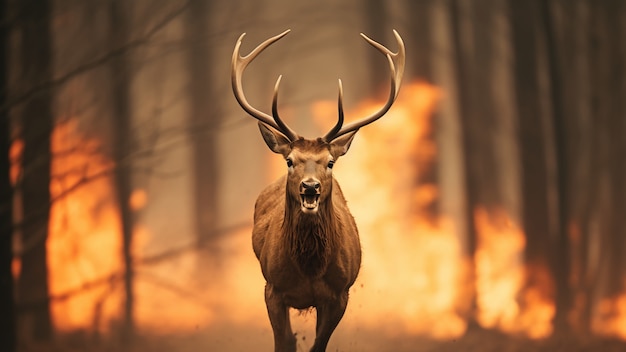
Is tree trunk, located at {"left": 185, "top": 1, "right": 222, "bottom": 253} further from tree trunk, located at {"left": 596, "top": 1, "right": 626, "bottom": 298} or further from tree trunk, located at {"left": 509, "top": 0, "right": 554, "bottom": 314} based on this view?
tree trunk, located at {"left": 596, "top": 1, "right": 626, "bottom": 298}

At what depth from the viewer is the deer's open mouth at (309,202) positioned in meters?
5.01

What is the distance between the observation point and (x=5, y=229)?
7.91 m

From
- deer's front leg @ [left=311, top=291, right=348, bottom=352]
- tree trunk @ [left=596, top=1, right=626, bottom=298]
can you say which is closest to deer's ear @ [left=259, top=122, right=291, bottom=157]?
deer's front leg @ [left=311, top=291, right=348, bottom=352]

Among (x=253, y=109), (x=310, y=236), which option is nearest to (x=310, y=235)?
(x=310, y=236)

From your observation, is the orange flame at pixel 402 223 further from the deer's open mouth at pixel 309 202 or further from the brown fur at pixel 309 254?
the deer's open mouth at pixel 309 202

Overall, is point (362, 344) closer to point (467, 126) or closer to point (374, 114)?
point (467, 126)

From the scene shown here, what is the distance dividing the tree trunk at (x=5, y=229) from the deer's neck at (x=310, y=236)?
332 centimetres

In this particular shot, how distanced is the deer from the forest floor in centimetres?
193

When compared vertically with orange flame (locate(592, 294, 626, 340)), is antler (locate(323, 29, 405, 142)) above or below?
above

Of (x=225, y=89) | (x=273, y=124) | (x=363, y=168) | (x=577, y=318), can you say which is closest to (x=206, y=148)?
(x=225, y=89)

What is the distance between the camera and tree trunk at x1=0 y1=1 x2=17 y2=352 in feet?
25.8

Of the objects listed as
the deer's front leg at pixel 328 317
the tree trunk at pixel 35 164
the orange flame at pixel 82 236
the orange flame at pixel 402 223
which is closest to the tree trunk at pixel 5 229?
the tree trunk at pixel 35 164

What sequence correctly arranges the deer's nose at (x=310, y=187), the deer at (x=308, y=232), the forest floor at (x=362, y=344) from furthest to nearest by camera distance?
1. the forest floor at (x=362, y=344)
2. the deer at (x=308, y=232)
3. the deer's nose at (x=310, y=187)

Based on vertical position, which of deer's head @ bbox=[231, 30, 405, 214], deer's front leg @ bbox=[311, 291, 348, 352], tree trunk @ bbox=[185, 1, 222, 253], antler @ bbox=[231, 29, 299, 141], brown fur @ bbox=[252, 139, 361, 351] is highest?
tree trunk @ bbox=[185, 1, 222, 253]
